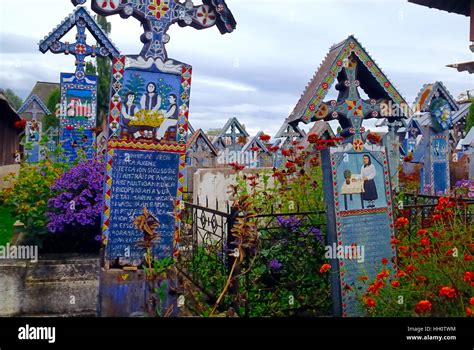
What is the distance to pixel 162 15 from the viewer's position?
5.18 meters

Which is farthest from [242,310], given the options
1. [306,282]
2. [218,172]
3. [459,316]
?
[218,172]

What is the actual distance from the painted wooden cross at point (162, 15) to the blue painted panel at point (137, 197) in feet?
3.46

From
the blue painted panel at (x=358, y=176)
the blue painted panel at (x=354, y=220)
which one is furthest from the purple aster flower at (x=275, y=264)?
the blue painted panel at (x=358, y=176)

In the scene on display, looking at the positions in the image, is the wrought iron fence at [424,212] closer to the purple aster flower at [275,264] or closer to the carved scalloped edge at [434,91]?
the purple aster flower at [275,264]

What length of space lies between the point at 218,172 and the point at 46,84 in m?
18.5

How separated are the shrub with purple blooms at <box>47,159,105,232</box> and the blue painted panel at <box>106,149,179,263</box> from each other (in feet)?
1.59

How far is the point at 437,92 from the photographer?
974 cm

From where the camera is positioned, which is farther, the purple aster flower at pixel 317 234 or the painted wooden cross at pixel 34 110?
A: the painted wooden cross at pixel 34 110

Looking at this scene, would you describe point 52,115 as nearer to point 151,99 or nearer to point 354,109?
point 151,99

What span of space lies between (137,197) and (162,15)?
1906 mm

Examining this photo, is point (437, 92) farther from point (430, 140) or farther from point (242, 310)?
point (242, 310)

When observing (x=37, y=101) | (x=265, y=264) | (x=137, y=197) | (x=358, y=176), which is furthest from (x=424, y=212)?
(x=37, y=101)

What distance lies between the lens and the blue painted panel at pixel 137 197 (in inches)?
189

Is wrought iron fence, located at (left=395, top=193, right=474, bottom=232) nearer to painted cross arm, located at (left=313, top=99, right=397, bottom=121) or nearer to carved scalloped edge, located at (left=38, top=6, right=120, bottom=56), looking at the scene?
painted cross arm, located at (left=313, top=99, right=397, bottom=121)
